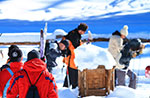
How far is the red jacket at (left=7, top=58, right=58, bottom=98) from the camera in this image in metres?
2.82

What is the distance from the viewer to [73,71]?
5.77 m

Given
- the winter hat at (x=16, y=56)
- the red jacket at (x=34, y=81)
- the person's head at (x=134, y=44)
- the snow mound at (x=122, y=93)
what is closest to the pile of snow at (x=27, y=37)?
the person's head at (x=134, y=44)

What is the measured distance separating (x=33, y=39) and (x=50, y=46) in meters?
5.02

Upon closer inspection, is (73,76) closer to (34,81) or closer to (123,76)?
(123,76)

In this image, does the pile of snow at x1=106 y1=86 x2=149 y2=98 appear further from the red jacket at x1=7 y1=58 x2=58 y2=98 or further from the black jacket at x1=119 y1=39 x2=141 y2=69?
the red jacket at x1=7 y1=58 x2=58 y2=98

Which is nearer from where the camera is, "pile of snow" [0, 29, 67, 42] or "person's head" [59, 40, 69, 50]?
"person's head" [59, 40, 69, 50]

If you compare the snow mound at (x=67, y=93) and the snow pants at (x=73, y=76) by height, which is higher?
the snow pants at (x=73, y=76)

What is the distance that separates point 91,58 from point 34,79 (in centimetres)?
250

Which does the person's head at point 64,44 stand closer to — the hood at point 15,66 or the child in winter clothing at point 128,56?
the child in winter clothing at point 128,56

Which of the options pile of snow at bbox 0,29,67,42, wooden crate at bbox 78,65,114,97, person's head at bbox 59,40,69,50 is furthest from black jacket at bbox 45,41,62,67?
pile of snow at bbox 0,29,67,42

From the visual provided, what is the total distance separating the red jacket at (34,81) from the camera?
111 inches

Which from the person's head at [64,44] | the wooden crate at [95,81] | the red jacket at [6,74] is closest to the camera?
the red jacket at [6,74]

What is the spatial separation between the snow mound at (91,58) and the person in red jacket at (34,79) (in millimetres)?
2311

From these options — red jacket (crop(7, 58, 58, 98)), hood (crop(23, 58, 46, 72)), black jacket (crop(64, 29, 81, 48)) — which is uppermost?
black jacket (crop(64, 29, 81, 48))
